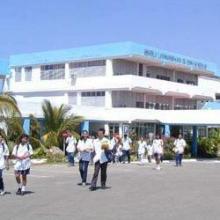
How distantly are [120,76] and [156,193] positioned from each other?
104 ft

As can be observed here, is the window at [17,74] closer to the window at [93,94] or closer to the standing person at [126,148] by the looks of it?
the window at [93,94]

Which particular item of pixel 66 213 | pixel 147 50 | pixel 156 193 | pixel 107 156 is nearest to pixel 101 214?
pixel 66 213

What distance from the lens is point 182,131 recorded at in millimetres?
49531

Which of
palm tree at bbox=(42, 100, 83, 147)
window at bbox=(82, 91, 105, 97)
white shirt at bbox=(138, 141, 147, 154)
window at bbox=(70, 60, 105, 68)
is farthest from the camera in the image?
window at bbox=(70, 60, 105, 68)

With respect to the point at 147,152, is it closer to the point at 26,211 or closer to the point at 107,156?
the point at 107,156

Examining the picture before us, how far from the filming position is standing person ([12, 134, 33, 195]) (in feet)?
50.0

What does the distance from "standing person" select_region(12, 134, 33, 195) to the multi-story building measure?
24598mm

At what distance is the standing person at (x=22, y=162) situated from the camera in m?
15.2

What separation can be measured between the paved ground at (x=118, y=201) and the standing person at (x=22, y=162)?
0.37 meters

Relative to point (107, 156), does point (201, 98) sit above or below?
above

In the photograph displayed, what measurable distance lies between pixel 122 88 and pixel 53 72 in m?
8.63

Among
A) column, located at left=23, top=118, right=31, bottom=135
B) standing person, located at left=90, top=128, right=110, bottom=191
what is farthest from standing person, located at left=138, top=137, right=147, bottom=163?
standing person, located at left=90, top=128, right=110, bottom=191

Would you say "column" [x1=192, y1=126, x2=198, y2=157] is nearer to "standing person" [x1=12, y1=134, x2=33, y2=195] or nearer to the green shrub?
the green shrub

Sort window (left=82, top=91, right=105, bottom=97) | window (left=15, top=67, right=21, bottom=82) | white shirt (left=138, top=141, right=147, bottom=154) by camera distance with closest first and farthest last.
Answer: white shirt (left=138, top=141, right=147, bottom=154), window (left=82, top=91, right=105, bottom=97), window (left=15, top=67, right=21, bottom=82)
